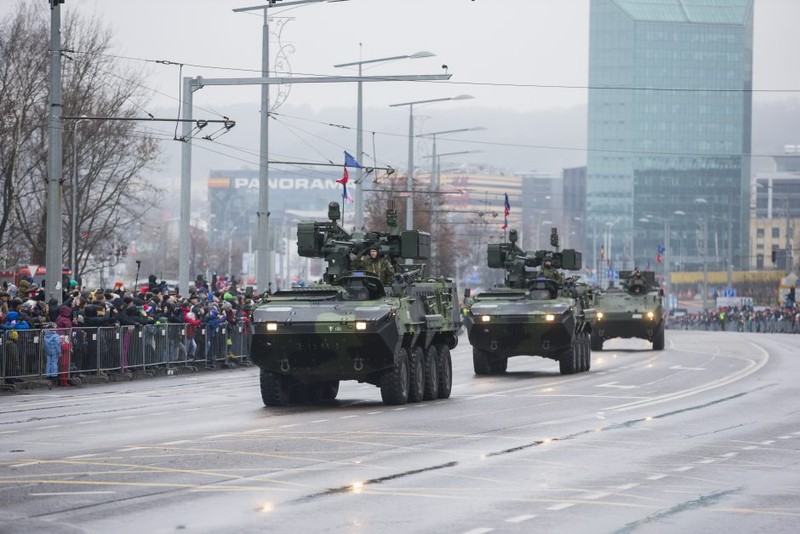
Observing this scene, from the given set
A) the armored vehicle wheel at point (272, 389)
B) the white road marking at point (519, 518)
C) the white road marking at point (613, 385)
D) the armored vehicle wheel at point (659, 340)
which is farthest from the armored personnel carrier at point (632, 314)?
the white road marking at point (519, 518)

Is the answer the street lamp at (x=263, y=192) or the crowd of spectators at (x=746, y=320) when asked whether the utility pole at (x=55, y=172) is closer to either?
the street lamp at (x=263, y=192)

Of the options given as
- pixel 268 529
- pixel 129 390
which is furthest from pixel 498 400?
pixel 268 529

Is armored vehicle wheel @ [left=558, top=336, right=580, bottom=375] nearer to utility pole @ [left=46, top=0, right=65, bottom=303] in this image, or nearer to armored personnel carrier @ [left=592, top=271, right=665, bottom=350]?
utility pole @ [left=46, top=0, right=65, bottom=303]

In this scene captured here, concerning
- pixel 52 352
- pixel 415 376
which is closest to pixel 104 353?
pixel 52 352

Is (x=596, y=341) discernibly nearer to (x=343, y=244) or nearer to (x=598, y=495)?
(x=343, y=244)

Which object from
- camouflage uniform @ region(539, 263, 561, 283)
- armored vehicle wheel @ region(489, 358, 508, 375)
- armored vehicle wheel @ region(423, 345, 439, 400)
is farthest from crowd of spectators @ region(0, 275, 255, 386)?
camouflage uniform @ region(539, 263, 561, 283)

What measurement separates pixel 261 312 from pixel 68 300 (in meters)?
8.59

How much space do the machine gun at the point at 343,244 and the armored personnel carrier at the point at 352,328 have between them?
0.05 ft

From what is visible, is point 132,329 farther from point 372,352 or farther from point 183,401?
point 372,352

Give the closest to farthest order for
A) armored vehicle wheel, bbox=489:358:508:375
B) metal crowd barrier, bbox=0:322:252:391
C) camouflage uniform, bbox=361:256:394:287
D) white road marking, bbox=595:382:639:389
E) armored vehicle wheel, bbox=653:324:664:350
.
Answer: camouflage uniform, bbox=361:256:394:287 → metal crowd barrier, bbox=0:322:252:391 → white road marking, bbox=595:382:639:389 → armored vehicle wheel, bbox=489:358:508:375 → armored vehicle wheel, bbox=653:324:664:350

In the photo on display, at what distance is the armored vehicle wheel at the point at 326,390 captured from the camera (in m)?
27.8

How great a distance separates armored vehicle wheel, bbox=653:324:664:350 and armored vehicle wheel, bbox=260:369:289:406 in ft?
92.9

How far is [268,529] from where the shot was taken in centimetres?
1194

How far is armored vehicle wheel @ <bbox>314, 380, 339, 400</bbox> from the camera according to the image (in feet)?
91.2
